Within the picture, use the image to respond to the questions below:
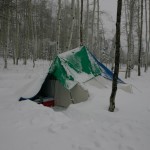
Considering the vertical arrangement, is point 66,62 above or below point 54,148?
above

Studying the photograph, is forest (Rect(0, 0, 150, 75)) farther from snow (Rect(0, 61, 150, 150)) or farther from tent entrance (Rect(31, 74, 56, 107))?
snow (Rect(0, 61, 150, 150))

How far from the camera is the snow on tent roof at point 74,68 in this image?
25.8 feet

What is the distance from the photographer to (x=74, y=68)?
338 inches

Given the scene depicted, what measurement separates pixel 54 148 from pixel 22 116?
1.76 metres

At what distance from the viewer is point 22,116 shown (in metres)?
5.54

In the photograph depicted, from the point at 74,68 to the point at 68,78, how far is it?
841 millimetres

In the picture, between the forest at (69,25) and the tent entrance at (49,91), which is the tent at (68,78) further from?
the forest at (69,25)

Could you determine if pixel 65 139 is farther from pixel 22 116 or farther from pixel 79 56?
pixel 79 56

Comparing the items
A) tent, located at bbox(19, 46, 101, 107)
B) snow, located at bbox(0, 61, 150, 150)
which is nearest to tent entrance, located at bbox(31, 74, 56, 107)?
tent, located at bbox(19, 46, 101, 107)

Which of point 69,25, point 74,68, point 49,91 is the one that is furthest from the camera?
point 69,25

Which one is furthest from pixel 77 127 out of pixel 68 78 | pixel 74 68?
pixel 74 68

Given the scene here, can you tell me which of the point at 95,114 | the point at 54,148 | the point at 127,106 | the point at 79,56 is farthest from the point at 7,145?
the point at 79,56

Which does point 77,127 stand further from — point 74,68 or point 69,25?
point 69,25

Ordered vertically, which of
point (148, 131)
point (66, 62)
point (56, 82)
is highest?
point (66, 62)
